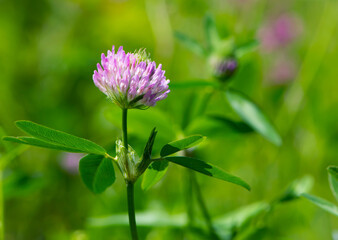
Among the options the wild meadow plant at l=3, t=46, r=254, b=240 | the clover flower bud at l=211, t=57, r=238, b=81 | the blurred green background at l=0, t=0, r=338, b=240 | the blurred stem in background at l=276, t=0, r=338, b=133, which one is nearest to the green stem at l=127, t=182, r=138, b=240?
the wild meadow plant at l=3, t=46, r=254, b=240

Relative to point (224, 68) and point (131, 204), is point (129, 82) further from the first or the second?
point (224, 68)

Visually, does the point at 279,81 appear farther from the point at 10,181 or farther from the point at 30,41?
the point at 10,181

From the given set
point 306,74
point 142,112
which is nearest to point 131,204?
point 142,112

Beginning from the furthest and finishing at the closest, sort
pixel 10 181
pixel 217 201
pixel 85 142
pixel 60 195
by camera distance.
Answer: pixel 60 195 < pixel 217 201 < pixel 10 181 < pixel 85 142

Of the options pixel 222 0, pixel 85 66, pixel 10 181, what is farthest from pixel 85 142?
pixel 222 0

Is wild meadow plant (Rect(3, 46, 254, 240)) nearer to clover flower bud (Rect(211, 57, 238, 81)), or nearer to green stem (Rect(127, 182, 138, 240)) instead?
green stem (Rect(127, 182, 138, 240))

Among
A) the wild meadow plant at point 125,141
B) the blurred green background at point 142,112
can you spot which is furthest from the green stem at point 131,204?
the blurred green background at point 142,112
